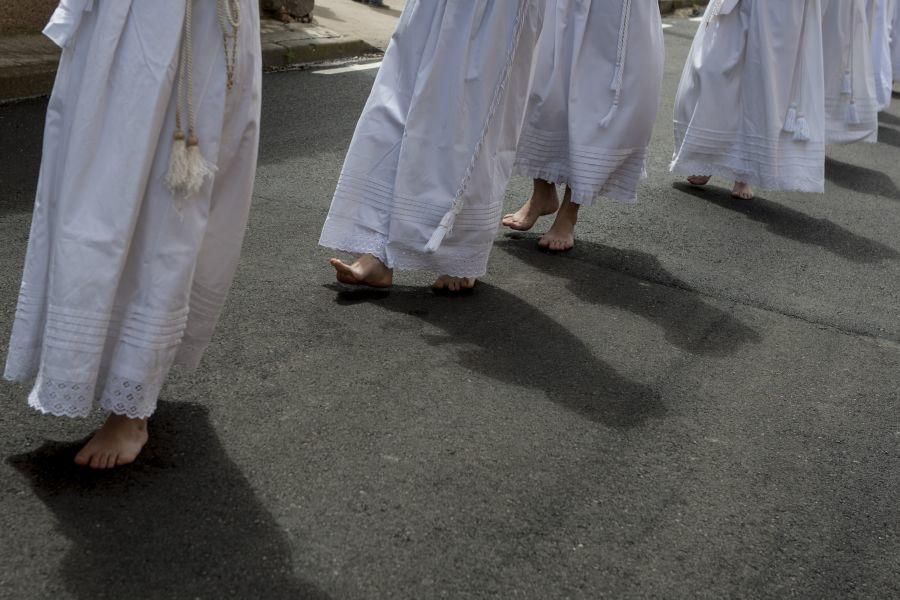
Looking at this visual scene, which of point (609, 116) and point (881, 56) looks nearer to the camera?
point (609, 116)

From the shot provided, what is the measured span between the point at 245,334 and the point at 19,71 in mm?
4016

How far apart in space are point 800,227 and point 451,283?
8.68 feet

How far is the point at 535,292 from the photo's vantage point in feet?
14.9

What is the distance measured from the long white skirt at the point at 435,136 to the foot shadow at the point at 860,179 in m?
4.05

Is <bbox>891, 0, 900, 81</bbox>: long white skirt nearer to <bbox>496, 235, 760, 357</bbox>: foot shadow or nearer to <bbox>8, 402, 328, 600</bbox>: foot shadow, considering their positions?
<bbox>496, 235, 760, 357</bbox>: foot shadow

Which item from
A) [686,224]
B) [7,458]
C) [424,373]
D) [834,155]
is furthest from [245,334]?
[834,155]

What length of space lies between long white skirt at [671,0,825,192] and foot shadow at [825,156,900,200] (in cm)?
128

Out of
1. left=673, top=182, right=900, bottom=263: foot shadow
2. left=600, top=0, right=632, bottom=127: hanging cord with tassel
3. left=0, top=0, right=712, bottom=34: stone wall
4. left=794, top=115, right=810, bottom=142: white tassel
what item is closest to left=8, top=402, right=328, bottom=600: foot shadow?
left=600, top=0, right=632, bottom=127: hanging cord with tassel

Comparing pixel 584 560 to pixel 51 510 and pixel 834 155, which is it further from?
pixel 834 155

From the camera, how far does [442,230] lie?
4004 millimetres

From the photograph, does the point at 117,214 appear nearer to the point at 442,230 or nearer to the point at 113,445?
the point at 113,445

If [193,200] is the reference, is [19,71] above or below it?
below

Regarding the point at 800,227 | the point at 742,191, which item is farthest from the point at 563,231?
the point at 742,191

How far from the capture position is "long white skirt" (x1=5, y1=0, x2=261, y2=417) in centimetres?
254
